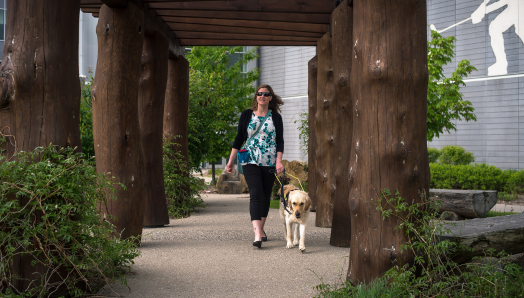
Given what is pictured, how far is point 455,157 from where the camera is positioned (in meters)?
16.7

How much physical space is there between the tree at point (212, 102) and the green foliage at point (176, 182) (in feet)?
7.63

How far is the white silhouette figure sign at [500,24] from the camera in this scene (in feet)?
52.1

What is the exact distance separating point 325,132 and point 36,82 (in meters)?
4.76

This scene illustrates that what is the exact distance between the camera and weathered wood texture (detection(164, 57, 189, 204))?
348 inches

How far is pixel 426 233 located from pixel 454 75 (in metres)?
10.2

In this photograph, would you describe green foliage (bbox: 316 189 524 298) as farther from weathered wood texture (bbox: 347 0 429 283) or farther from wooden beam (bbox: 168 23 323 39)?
wooden beam (bbox: 168 23 323 39)

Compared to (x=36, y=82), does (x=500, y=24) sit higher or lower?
higher

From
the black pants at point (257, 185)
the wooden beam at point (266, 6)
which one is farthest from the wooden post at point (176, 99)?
the black pants at point (257, 185)

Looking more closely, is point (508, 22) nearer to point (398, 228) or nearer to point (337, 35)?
Result: point (337, 35)

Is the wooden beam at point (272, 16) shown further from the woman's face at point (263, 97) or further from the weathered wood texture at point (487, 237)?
the weathered wood texture at point (487, 237)

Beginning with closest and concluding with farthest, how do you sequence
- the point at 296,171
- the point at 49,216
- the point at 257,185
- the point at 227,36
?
the point at 49,216
the point at 257,185
the point at 227,36
the point at 296,171

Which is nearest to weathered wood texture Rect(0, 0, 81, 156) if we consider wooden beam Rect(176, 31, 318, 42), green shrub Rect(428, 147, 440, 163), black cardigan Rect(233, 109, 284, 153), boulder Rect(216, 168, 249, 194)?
black cardigan Rect(233, 109, 284, 153)

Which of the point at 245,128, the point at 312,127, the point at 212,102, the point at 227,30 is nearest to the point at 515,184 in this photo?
the point at 312,127

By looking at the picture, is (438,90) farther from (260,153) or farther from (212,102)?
(260,153)
